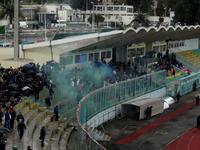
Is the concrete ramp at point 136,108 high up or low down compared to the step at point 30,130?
down

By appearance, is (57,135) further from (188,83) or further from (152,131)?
(188,83)

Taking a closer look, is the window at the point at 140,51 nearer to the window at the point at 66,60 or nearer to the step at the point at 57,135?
the window at the point at 66,60

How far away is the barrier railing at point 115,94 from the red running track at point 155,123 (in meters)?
2.35

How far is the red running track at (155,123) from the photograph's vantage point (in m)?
28.7

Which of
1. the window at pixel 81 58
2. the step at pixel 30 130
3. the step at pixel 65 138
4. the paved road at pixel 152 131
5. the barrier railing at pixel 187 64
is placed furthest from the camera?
the barrier railing at pixel 187 64

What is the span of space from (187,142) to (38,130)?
33.4ft

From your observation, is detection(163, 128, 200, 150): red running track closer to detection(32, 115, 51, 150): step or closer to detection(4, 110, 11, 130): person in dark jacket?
detection(32, 115, 51, 150): step

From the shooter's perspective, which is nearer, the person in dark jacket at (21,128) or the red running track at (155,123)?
the person in dark jacket at (21,128)

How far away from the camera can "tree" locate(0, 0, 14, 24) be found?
7625 cm

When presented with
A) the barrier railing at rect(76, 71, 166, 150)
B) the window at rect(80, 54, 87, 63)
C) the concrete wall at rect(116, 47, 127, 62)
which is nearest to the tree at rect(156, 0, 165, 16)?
the concrete wall at rect(116, 47, 127, 62)

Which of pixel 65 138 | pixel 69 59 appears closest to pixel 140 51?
pixel 69 59

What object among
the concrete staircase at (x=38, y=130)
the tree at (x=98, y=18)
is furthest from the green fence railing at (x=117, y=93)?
the tree at (x=98, y=18)

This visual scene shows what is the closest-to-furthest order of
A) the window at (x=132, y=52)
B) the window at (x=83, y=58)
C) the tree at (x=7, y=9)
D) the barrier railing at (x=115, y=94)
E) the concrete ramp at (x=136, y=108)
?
the barrier railing at (x=115, y=94) < the concrete ramp at (x=136, y=108) < the window at (x=83, y=58) < the window at (x=132, y=52) < the tree at (x=7, y=9)

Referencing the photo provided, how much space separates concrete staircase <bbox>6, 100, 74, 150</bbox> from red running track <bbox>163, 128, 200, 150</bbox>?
254 inches
